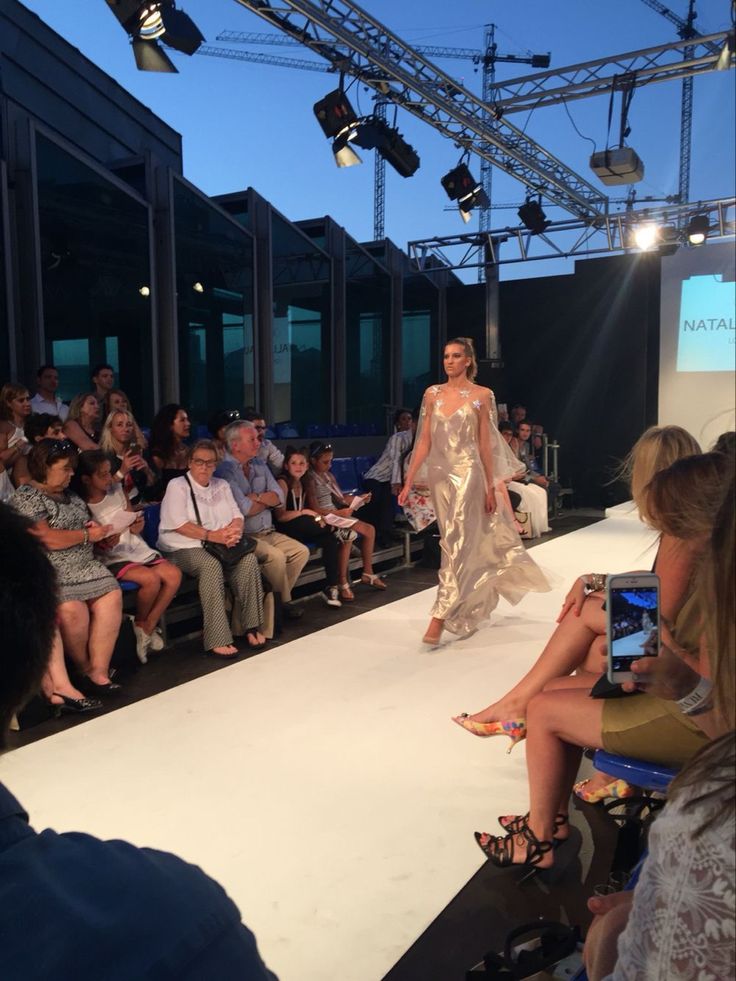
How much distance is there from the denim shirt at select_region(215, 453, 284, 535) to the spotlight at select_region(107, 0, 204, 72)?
2658 millimetres

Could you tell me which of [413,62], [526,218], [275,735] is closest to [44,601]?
[275,735]

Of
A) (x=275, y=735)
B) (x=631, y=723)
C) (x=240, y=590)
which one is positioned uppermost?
(x=631, y=723)

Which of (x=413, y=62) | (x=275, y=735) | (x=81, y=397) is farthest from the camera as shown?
(x=413, y=62)

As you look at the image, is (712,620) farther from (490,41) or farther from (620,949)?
(490,41)

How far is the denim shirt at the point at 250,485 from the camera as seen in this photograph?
407 centimetres

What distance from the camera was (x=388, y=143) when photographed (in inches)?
287

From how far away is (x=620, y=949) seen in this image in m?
0.67

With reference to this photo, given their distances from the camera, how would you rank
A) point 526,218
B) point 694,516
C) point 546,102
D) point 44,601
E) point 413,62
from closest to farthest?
→ point 44,601
point 694,516
point 413,62
point 546,102
point 526,218

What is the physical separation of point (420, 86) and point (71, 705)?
5991mm

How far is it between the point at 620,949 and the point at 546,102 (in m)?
8.27

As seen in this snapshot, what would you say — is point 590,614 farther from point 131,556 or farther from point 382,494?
point 382,494

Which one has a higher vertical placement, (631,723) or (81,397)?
(81,397)

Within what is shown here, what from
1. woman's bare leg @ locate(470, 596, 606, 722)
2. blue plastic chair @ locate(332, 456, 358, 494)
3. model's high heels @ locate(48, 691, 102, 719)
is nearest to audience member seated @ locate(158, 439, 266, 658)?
model's high heels @ locate(48, 691, 102, 719)

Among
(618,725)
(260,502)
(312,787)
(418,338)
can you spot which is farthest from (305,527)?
(418,338)
